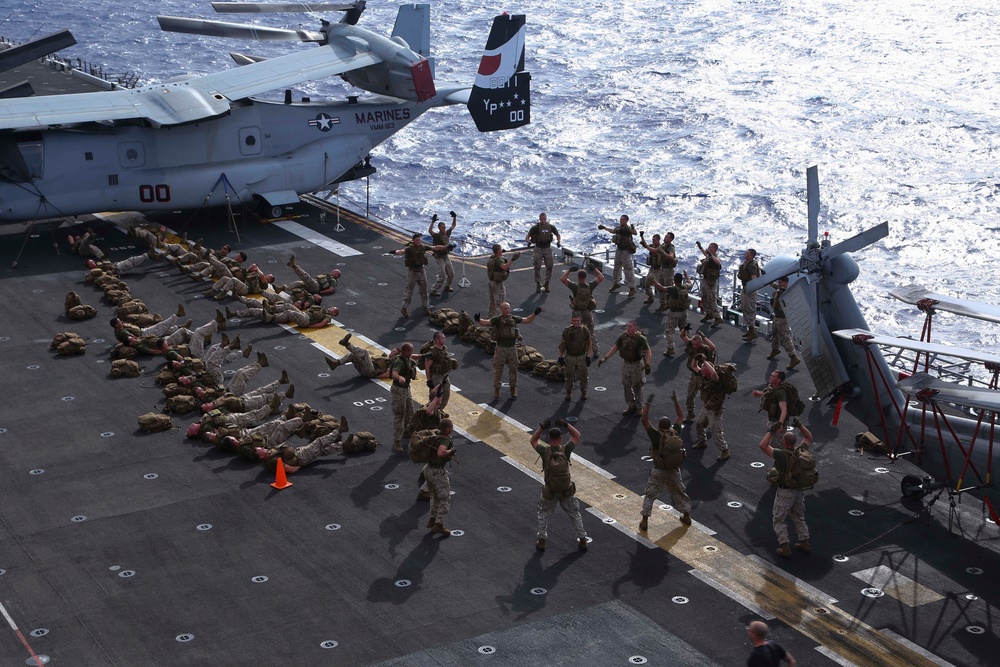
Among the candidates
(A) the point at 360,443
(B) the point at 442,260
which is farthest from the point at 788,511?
(B) the point at 442,260

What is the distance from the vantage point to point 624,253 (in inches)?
1313

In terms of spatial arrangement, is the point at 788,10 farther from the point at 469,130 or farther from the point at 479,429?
the point at 479,429

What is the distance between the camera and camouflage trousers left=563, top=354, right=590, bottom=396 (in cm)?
2555

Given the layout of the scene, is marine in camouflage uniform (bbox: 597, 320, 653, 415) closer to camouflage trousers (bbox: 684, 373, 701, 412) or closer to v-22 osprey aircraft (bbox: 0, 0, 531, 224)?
camouflage trousers (bbox: 684, 373, 701, 412)

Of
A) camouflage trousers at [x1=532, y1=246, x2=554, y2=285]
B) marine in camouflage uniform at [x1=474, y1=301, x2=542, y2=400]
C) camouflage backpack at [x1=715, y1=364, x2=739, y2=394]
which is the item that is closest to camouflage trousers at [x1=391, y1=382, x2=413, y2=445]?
marine in camouflage uniform at [x1=474, y1=301, x2=542, y2=400]

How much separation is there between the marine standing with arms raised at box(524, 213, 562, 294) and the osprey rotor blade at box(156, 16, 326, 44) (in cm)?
1388

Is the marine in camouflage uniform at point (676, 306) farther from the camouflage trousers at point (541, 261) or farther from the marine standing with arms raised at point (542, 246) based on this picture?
the camouflage trousers at point (541, 261)

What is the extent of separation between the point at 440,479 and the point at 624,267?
50.7 feet

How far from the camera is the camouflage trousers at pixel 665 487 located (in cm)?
1970

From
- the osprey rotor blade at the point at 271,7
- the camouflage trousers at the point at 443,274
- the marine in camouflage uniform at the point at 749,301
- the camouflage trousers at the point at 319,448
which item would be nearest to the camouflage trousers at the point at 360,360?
the camouflage trousers at the point at 319,448

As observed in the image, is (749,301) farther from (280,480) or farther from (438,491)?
(280,480)

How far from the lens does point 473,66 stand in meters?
88.1

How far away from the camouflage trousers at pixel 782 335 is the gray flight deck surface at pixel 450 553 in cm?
138

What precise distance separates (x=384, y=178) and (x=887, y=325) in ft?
99.9
